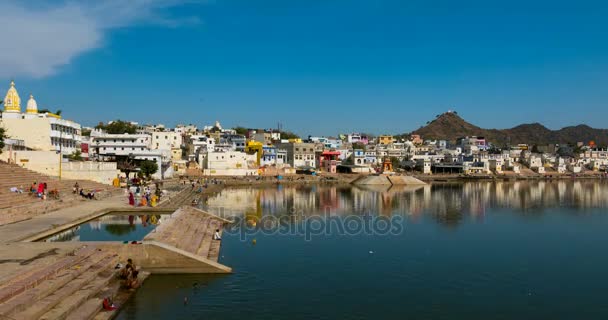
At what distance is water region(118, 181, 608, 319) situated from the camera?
1419cm

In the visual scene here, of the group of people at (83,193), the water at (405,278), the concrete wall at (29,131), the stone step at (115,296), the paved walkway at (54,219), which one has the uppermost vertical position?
the concrete wall at (29,131)

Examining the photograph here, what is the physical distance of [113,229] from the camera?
24156 millimetres

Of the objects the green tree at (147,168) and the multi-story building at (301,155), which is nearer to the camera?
the green tree at (147,168)

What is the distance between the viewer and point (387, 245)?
79.7ft

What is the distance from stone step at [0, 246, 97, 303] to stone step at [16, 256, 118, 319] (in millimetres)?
491

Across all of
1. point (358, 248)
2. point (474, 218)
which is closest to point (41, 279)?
point (358, 248)

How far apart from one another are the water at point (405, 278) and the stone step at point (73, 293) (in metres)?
1.12

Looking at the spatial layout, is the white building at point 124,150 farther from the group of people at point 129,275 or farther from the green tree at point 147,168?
the group of people at point 129,275

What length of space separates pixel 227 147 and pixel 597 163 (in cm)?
9214

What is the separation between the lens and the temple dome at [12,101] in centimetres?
4809

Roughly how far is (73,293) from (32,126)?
38.7 metres

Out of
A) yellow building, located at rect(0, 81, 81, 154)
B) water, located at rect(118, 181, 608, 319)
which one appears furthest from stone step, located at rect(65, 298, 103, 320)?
yellow building, located at rect(0, 81, 81, 154)

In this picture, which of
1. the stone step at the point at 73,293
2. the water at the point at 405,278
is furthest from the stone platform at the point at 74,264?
the water at the point at 405,278

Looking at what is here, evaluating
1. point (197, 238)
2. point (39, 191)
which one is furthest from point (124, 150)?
point (197, 238)
